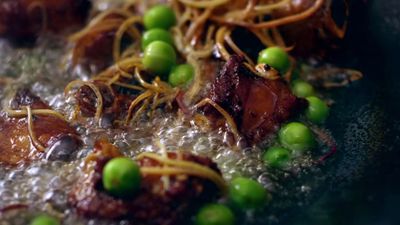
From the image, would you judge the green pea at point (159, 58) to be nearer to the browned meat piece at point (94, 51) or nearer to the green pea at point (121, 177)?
the browned meat piece at point (94, 51)

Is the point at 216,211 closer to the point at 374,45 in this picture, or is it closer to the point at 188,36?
the point at 188,36

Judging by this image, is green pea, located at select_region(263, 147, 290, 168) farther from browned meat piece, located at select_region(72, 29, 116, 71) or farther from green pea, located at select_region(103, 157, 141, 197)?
browned meat piece, located at select_region(72, 29, 116, 71)

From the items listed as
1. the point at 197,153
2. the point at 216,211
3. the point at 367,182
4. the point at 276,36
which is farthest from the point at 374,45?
the point at 216,211

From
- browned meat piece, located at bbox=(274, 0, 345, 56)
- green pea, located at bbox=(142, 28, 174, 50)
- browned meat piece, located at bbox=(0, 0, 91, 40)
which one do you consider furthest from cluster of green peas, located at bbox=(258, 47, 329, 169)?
browned meat piece, located at bbox=(0, 0, 91, 40)

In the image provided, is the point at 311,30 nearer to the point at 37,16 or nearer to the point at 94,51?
the point at 94,51

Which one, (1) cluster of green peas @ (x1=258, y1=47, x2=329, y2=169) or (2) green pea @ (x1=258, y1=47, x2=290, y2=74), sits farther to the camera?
(2) green pea @ (x1=258, y1=47, x2=290, y2=74)

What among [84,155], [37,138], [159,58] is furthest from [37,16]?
[84,155]
